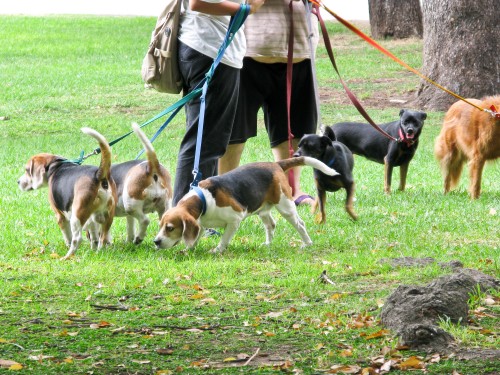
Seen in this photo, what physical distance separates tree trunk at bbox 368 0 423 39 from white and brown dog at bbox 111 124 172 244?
16.8 m

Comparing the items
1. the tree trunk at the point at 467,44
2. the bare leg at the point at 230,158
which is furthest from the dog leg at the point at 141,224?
the tree trunk at the point at 467,44

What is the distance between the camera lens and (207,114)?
7.61 metres

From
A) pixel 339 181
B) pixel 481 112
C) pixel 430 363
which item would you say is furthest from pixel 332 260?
pixel 481 112

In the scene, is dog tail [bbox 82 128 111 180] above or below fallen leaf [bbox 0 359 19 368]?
above

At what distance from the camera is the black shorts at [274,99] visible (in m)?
8.91

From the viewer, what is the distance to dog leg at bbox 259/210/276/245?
7.75 metres

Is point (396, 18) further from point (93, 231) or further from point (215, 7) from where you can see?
point (93, 231)

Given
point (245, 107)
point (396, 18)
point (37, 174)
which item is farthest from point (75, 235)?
point (396, 18)

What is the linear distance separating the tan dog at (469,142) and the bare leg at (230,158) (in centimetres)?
282

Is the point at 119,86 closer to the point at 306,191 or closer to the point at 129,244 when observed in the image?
the point at 306,191

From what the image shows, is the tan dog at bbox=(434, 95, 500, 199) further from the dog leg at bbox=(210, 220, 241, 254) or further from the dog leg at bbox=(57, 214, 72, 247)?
the dog leg at bbox=(57, 214, 72, 247)

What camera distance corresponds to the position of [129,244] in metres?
7.83

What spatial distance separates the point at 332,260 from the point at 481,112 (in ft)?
12.5

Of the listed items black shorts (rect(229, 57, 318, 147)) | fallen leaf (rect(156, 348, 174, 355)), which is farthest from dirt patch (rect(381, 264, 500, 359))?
black shorts (rect(229, 57, 318, 147))
